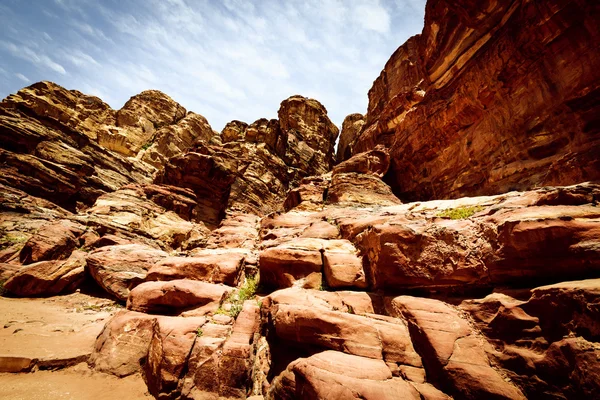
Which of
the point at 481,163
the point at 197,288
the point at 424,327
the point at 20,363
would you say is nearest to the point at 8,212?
the point at 20,363

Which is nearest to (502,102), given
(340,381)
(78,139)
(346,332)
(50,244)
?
(346,332)

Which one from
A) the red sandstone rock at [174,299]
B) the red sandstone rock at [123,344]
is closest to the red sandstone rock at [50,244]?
the red sandstone rock at [174,299]

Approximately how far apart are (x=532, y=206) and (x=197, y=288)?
9231mm

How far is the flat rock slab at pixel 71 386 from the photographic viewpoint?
487 centimetres

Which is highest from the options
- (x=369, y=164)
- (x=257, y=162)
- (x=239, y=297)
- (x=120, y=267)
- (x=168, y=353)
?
(x=257, y=162)

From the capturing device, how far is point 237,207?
3325 cm

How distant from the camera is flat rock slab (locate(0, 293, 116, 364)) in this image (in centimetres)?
601

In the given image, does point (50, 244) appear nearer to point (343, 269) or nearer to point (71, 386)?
point (71, 386)

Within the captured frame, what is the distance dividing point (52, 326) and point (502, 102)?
24028mm

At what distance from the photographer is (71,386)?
5211 millimetres

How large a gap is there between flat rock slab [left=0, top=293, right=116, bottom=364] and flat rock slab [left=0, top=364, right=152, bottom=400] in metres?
0.40

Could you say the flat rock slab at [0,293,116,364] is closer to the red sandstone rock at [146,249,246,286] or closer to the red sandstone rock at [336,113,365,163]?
the red sandstone rock at [146,249,246,286]

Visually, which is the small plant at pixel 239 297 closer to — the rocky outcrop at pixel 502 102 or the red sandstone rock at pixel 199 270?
the red sandstone rock at pixel 199 270

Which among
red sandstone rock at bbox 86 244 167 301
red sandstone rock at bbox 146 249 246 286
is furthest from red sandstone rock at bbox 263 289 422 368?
red sandstone rock at bbox 86 244 167 301
